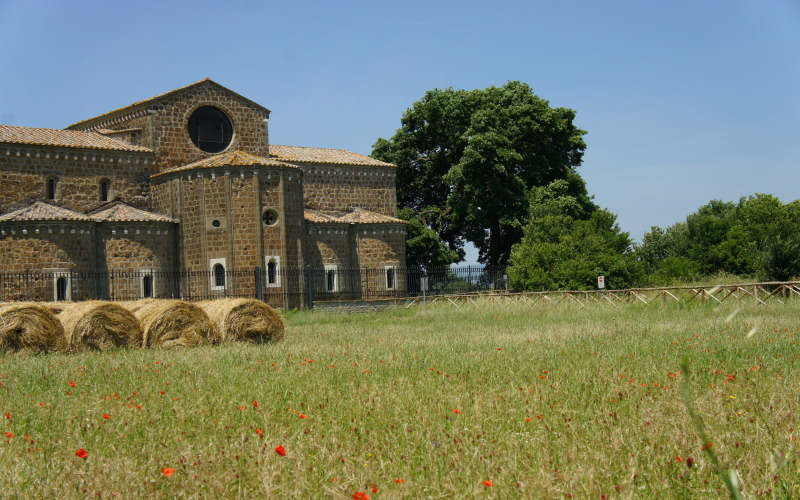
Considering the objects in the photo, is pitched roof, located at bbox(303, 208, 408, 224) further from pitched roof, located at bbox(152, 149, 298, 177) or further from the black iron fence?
pitched roof, located at bbox(152, 149, 298, 177)

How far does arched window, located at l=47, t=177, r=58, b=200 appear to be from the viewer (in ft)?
99.3

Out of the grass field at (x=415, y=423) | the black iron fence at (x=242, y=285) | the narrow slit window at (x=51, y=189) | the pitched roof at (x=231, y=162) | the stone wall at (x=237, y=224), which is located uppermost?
the pitched roof at (x=231, y=162)

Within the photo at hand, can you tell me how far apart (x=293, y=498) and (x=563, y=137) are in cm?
4243

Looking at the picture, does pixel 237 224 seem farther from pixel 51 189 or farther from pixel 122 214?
pixel 51 189

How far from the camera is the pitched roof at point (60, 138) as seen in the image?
29.7m

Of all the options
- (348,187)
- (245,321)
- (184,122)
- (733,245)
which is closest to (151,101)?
(184,122)

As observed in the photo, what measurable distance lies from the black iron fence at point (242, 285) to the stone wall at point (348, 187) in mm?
4822

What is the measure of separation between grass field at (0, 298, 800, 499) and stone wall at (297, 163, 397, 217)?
27674mm

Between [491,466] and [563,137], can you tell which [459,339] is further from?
[563,137]

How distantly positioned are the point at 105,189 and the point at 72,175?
164 cm

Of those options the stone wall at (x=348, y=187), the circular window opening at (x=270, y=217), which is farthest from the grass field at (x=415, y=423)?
the stone wall at (x=348, y=187)

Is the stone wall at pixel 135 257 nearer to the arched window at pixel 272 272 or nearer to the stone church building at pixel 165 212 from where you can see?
the stone church building at pixel 165 212

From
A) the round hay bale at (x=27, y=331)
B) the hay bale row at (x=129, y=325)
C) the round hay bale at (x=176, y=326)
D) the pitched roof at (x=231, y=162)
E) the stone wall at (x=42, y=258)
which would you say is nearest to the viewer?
the round hay bale at (x=27, y=331)

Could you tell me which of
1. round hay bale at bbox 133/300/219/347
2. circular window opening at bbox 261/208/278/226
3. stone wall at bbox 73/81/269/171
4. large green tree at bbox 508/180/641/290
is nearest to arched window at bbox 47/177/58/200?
stone wall at bbox 73/81/269/171
